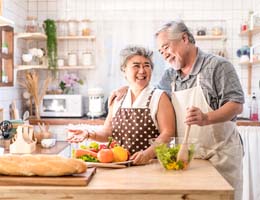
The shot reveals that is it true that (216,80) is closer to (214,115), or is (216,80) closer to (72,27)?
(214,115)

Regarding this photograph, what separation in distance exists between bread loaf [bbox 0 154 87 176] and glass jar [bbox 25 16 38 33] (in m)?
2.64

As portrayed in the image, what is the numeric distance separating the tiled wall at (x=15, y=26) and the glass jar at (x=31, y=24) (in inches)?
2.2

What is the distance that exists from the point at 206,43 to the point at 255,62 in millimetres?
564

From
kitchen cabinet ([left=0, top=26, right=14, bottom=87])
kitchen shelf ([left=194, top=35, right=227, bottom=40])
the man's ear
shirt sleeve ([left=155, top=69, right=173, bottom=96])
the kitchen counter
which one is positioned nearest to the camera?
the kitchen counter

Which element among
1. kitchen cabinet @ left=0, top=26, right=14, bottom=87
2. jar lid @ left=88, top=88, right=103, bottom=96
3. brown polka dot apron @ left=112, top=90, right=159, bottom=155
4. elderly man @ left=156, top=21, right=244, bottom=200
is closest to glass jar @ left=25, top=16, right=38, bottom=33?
kitchen cabinet @ left=0, top=26, right=14, bottom=87

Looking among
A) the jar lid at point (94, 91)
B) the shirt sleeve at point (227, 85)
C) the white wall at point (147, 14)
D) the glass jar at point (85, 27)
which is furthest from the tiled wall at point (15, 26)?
the shirt sleeve at point (227, 85)

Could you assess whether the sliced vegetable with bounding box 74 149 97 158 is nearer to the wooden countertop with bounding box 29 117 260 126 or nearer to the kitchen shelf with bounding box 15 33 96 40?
the wooden countertop with bounding box 29 117 260 126

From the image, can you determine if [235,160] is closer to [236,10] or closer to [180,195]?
[180,195]

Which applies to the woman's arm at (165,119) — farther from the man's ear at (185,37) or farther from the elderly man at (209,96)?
the man's ear at (185,37)

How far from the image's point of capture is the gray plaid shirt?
1.81 m

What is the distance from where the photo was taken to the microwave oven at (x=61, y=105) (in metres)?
3.79

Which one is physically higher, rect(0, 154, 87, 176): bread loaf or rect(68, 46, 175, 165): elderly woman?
rect(68, 46, 175, 165): elderly woman

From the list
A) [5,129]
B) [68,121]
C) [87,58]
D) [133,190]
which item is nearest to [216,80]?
[133,190]

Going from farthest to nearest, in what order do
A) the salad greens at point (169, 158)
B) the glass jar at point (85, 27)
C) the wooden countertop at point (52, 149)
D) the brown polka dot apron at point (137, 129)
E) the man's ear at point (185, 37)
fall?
the glass jar at point (85, 27)
the wooden countertop at point (52, 149)
the man's ear at point (185, 37)
the brown polka dot apron at point (137, 129)
the salad greens at point (169, 158)
